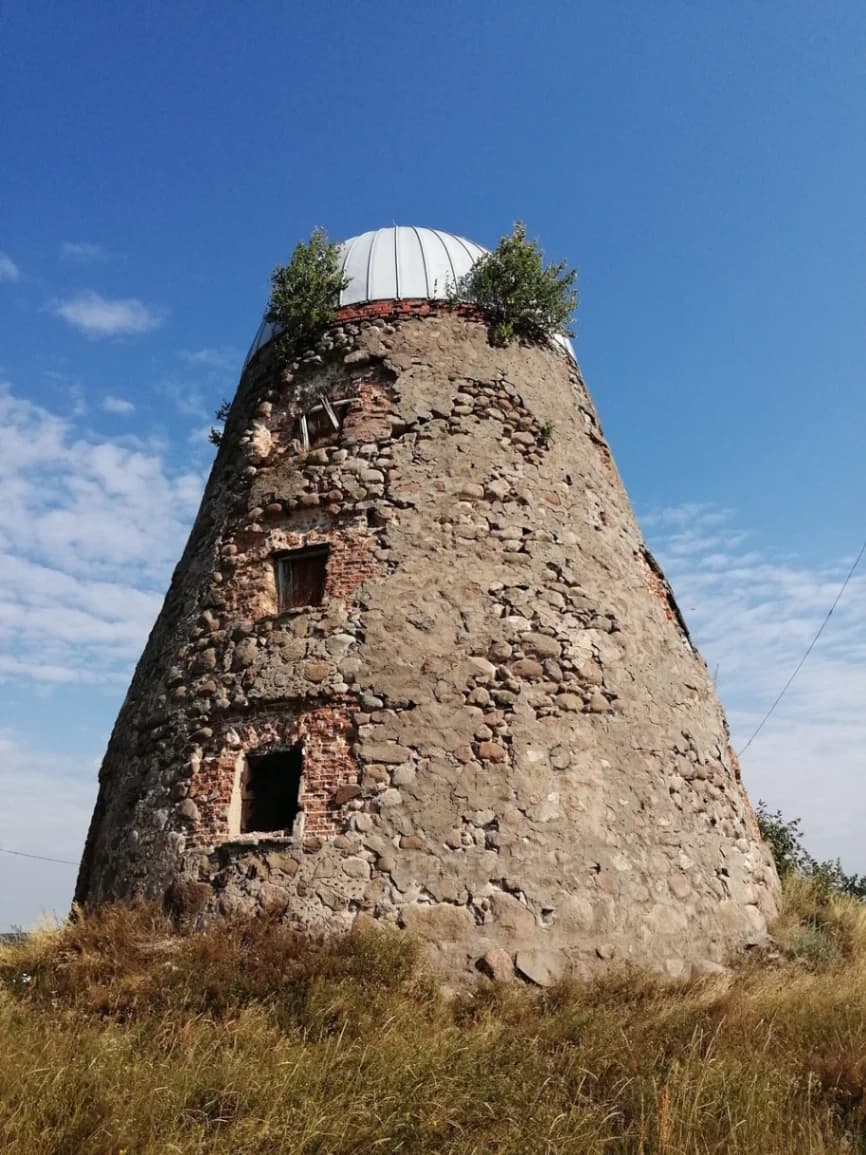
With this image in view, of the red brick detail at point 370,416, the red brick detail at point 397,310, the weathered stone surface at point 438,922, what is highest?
the red brick detail at point 397,310

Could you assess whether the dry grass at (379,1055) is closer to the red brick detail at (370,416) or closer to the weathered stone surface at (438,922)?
the weathered stone surface at (438,922)

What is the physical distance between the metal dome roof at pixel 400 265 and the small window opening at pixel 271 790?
544 centimetres

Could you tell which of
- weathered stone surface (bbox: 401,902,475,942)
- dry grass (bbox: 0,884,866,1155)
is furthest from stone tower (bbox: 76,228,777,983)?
dry grass (bbox: 0,884,866,1155)

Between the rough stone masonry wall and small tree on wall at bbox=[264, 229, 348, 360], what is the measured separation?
0.36 m

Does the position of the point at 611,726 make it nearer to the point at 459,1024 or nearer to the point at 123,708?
the point at 459,1024

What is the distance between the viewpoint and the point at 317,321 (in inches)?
406

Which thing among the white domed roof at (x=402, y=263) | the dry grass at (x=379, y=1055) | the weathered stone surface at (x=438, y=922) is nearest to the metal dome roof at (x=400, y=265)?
the white domed roof at (x=402, y=263)

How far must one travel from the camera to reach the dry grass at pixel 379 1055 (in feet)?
14.5

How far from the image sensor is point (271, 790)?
27.3 ft

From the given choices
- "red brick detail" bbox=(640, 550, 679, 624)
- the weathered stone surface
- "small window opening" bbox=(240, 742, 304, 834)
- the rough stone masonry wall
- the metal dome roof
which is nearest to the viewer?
the weathered stone surface

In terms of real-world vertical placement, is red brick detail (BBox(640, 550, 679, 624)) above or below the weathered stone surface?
above

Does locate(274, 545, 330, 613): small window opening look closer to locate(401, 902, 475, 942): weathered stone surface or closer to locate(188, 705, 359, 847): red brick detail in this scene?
locate(188, 705, 359, 847): red brick detail

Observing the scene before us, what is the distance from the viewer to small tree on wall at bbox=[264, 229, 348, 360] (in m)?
10.4

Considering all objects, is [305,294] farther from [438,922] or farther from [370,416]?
[438,922]
